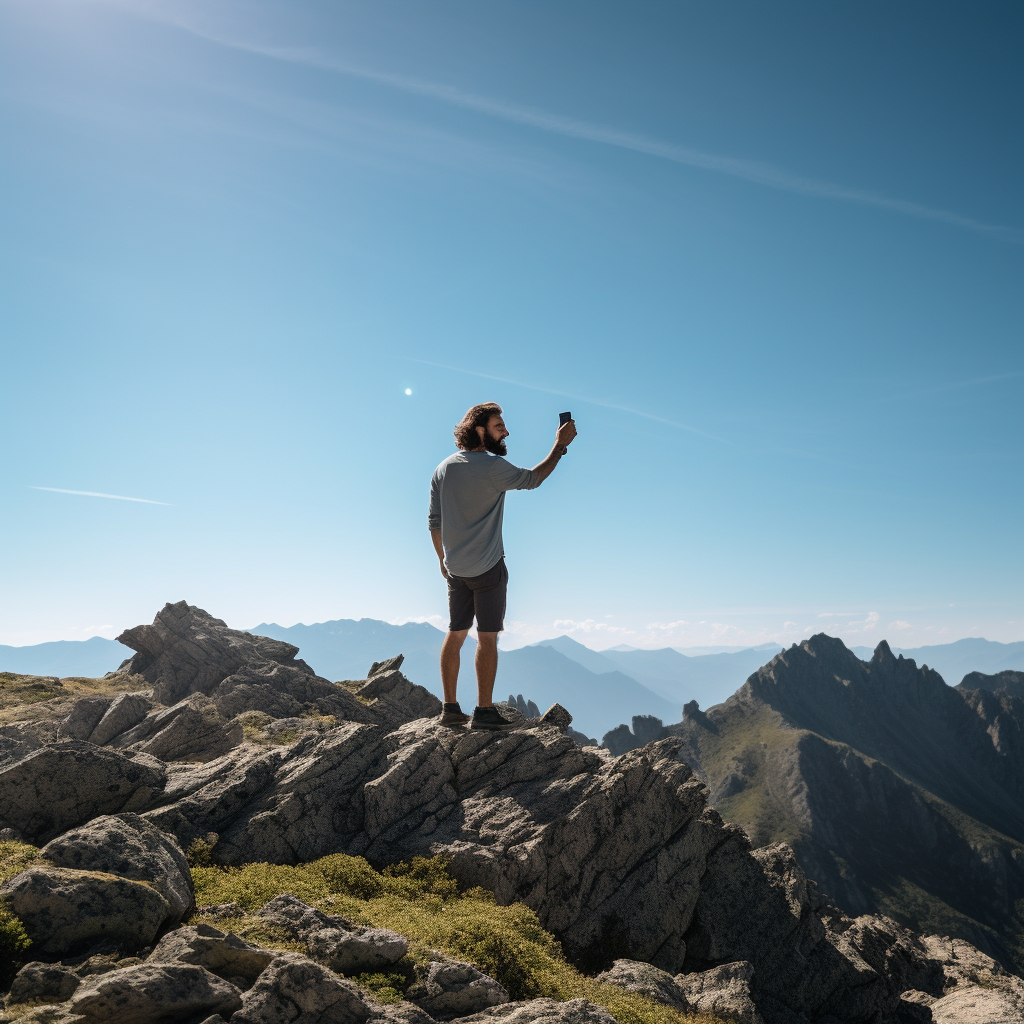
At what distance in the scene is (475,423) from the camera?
43.0 feet

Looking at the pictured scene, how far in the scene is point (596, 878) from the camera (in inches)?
523

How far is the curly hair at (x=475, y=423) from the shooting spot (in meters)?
13.1

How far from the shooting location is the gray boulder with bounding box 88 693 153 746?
2589 centimetres

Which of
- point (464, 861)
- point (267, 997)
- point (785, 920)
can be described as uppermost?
point (267, 997)

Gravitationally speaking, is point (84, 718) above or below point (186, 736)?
below

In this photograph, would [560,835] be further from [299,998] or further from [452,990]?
[299,998]

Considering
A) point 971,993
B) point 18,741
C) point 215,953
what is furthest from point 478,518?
point 971,993

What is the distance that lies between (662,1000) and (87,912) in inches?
319

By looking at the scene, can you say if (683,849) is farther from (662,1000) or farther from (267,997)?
(267,997)

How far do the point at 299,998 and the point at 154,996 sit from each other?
1302 mm

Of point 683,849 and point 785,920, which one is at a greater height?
point 683,849

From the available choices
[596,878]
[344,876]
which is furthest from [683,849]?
[344,876]

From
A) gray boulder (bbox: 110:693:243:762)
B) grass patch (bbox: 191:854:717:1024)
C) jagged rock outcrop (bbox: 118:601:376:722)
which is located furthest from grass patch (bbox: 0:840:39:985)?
jagged rock outcrop (bbox: 118:601:376:722)

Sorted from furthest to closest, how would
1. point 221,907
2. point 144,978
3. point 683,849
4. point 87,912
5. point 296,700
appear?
point 296,700, point 683,849, point 221,907, point 87,912, point 144,978
